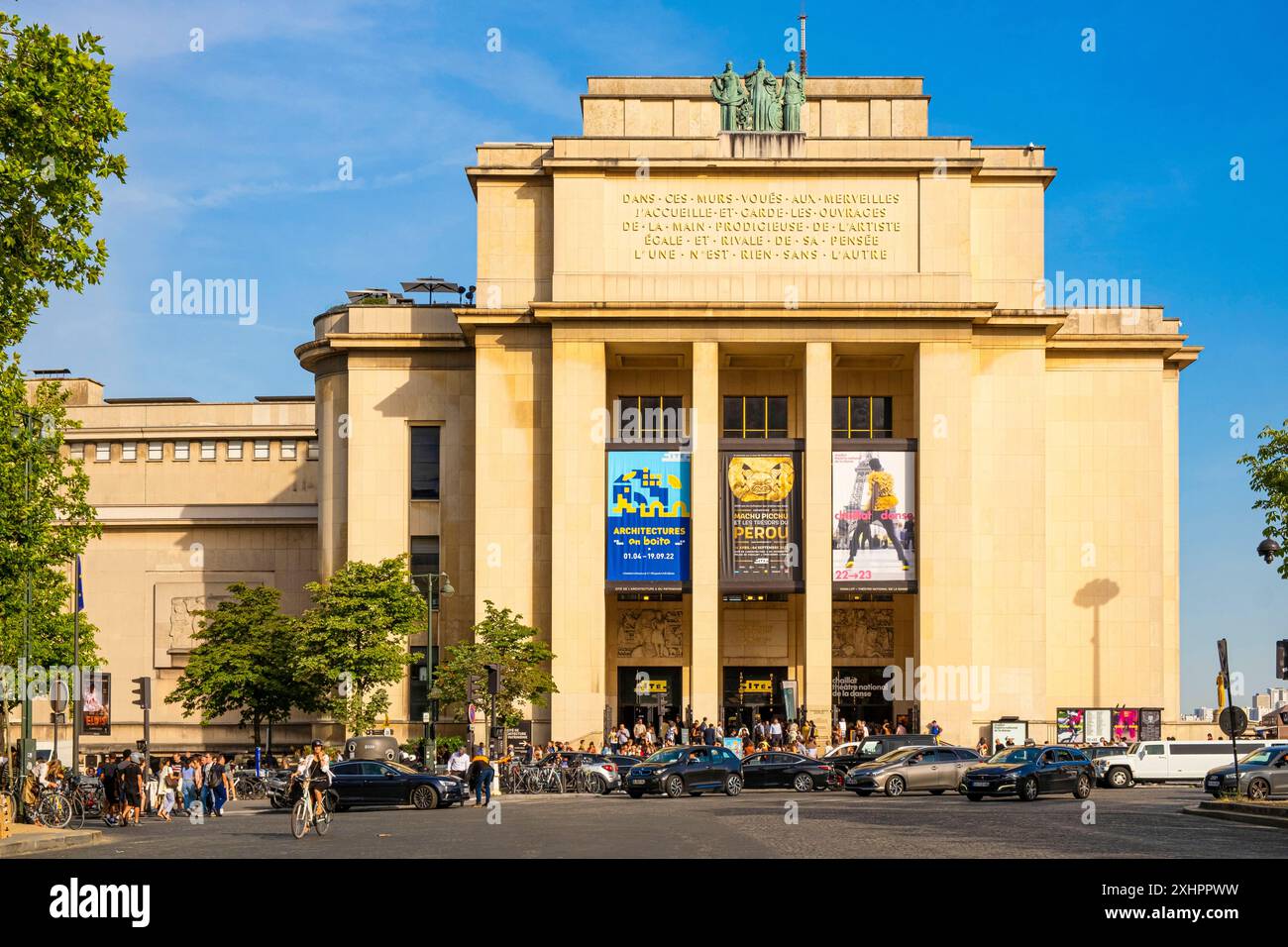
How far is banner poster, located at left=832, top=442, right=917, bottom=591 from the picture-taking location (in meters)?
66.5

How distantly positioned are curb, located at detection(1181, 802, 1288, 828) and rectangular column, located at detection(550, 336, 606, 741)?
31390mm

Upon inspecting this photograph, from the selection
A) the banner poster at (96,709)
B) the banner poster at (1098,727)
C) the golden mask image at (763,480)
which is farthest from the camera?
the banner poster at (96,709)

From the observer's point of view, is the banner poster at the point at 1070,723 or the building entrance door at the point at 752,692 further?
the building entrance door at the point at 752,692

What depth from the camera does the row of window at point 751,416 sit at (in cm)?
7212

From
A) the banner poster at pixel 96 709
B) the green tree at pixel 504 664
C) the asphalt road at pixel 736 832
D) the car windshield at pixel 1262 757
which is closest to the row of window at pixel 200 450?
the banner poster at pixel 96 709

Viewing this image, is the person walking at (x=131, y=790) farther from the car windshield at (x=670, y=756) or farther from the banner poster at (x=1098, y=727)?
the banner poster at (x=1098, y=727)

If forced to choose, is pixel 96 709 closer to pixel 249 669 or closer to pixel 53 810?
pixel 249 669

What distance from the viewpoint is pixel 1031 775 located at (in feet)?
139

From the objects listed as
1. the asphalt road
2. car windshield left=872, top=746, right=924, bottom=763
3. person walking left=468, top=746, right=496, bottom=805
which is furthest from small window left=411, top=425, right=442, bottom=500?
car windshield left=872, top=746, right=924, bottom=763

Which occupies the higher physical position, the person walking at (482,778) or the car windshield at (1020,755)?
the car windshield at (1020,755)

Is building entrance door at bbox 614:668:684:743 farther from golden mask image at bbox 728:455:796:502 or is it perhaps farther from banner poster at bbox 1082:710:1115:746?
banner poster at bbox 1082:710:1115:746

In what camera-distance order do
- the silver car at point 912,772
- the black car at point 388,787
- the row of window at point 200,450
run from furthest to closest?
the row of window at point 200,450, the silver car at point 912,772, the black car at point 388,787

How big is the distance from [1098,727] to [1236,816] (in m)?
30.9

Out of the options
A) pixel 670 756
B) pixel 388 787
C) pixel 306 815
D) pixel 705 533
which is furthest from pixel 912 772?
pixel 705 533
